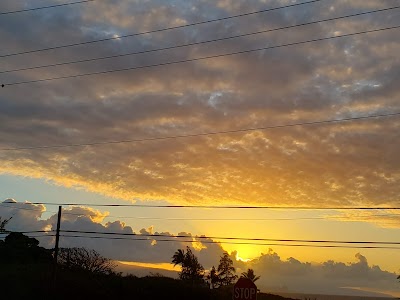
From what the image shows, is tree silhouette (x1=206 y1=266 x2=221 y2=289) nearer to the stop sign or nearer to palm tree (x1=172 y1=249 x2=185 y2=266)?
palm tree (x1=172 y1=249 x2=185 y2=266)

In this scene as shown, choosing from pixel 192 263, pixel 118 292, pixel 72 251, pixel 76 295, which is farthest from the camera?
pixel 192 263

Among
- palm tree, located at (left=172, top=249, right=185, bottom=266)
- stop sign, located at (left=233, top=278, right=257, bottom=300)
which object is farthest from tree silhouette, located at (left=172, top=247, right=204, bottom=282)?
stop sign, located at (left=233, top=278, right=257, bottom=300)

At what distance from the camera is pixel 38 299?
5162cm

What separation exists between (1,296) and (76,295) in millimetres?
7478

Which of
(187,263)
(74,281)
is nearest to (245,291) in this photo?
(74,281)

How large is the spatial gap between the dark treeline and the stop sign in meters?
33.3

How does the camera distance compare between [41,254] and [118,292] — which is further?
[41,254]

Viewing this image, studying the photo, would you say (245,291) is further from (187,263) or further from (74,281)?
(187,263)

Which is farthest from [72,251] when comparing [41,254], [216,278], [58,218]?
[216,278]

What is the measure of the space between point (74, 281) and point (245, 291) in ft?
151

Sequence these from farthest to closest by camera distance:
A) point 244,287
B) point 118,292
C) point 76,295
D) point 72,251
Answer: point 72,251, point 118,292, point 76,295, point 244,287

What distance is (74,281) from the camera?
2208 inches

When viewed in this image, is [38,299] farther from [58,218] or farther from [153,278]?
[153,278]

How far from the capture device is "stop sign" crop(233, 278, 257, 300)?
1383 centimetres
